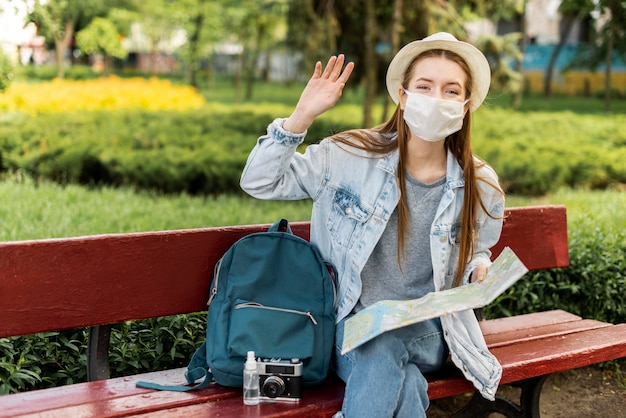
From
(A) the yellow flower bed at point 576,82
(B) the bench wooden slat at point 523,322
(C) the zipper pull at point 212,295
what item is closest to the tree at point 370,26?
(B) the bench wooden slat at point 523,322

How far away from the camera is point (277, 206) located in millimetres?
7117

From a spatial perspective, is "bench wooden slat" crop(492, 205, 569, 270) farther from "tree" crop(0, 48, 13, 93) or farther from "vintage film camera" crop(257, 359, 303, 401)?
"tree" crop(0, 48, 13, 93)

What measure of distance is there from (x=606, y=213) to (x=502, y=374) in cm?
320

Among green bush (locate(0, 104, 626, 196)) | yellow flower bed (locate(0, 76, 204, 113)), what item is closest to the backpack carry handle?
green bush (locate(0, 104, 626, 196))

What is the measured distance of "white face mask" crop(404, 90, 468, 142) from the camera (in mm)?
2740

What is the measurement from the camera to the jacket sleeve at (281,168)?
269 cm

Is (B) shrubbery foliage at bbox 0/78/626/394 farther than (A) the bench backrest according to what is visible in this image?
Yes

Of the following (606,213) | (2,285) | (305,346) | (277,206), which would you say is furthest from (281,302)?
(277,206)

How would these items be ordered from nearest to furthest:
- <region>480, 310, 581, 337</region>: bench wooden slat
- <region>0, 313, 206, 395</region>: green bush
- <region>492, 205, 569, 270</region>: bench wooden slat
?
<region>0, 313, 206, 395</region>: green bush, <region>480, 310, 581, 337</region>: bench wooden slat, <region>492, 205, 569, 270</region>: bench wooden slat

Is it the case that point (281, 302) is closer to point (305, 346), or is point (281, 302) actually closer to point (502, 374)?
point (305, 346)

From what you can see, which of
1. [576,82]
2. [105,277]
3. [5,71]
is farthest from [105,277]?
[576,82]

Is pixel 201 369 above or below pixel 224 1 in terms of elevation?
below

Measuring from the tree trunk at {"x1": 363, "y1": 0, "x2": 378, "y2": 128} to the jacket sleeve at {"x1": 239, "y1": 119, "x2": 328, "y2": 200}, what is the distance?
8070 millimetres

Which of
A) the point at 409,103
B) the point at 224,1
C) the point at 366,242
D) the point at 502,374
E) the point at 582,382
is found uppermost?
the point at 224,1
